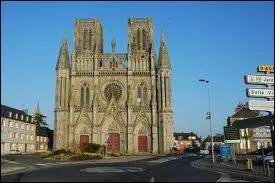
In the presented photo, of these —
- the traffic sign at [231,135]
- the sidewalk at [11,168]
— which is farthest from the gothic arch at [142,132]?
the sidewalk at [11,168]

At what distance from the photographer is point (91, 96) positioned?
70.6 meters

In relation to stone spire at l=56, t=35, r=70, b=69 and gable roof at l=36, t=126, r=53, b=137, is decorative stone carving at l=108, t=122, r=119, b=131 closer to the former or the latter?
stone spire at l=56, t=35, r=70, b=69

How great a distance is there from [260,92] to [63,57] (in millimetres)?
55696

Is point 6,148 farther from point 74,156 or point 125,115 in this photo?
point 74,156

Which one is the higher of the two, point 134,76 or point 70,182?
point 134,76

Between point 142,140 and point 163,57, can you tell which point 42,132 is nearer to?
point 142,140

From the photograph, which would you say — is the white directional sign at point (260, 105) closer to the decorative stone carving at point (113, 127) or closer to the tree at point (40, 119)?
the decorative stone carving at point (113, 127)

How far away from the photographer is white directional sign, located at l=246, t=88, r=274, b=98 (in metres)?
21.1

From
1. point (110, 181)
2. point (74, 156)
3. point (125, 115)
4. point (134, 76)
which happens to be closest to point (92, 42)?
point (134, 76)

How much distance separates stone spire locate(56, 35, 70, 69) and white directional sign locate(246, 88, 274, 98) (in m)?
53.8

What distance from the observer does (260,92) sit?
835 inches

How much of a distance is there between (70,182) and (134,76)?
179 feet

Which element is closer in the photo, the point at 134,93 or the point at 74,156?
the point at 74,156

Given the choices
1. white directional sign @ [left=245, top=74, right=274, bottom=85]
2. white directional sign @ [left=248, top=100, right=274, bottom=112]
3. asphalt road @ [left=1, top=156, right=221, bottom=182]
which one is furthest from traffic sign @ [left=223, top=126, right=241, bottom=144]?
white directional sign @ [left=248, top=100, right=274, bottom=112]
